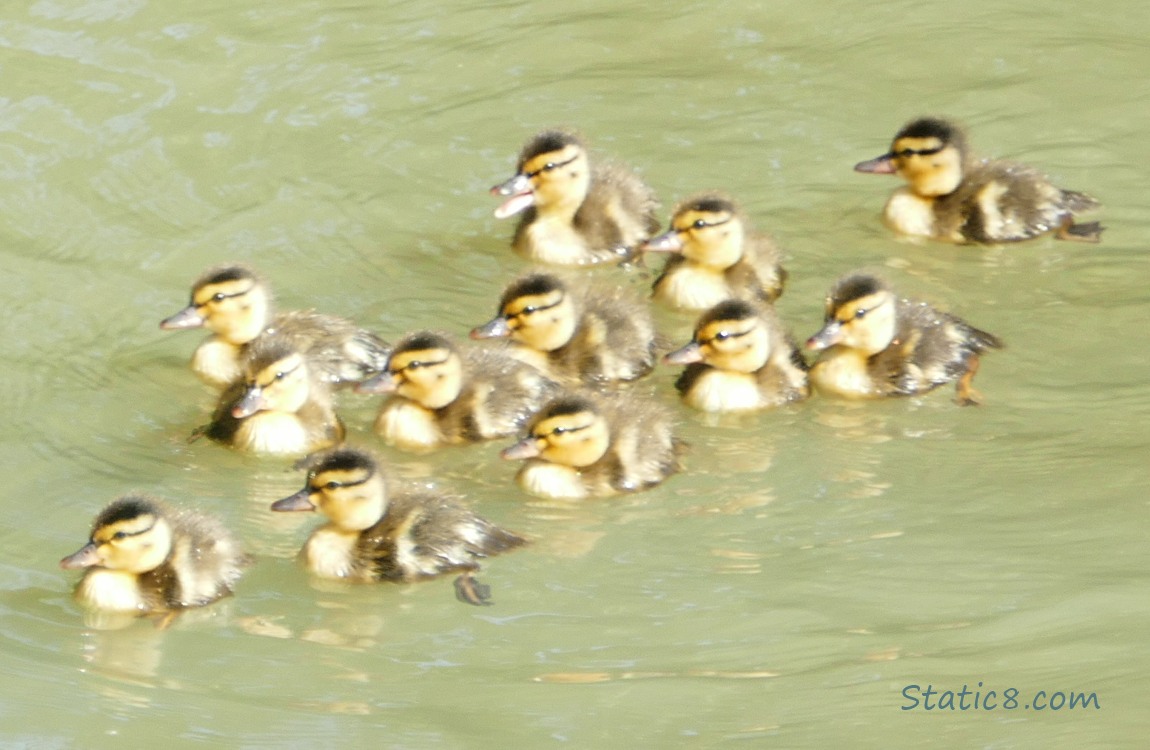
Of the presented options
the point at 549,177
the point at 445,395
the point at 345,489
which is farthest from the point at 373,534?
the point at 549,177

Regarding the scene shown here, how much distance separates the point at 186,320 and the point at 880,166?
7.38ft

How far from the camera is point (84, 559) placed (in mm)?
3932

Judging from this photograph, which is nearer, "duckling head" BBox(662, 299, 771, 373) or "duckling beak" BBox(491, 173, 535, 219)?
"duckling head" BBox(662, 299, 771, 373)

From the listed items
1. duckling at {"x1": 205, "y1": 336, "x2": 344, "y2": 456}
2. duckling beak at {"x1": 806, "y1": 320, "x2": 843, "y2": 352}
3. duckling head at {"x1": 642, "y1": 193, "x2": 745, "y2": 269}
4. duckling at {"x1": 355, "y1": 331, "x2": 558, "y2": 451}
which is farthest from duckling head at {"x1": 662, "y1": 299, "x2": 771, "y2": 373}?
duckling at {"x1": 205, "y1": 336, "x2": 344, "y2": 456}

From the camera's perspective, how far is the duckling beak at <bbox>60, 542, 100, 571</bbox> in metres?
3.92

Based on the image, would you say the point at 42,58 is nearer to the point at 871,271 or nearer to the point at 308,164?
the point at 308,164

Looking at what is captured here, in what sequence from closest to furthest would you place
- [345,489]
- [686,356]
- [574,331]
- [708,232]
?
[345,489] < [686,356] < [574,331] < [708,232]

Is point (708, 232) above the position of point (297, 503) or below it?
above

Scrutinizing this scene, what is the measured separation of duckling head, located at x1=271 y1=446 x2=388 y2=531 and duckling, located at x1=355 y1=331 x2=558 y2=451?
590 mm

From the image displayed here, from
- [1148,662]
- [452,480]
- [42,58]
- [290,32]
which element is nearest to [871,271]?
[452,480]

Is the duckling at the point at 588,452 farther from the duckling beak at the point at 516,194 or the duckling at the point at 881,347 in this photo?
the duckling beak at the point at 516,194

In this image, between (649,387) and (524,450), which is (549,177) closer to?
(649,387)

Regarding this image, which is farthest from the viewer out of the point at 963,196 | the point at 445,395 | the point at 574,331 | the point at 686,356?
the point at 963,196

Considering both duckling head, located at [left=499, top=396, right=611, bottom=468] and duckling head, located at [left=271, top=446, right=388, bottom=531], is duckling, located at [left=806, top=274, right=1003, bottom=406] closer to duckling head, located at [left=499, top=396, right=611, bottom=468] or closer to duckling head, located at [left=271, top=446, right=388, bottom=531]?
duckling head, located at [left=499, top=396, right=611, bottom=468]
